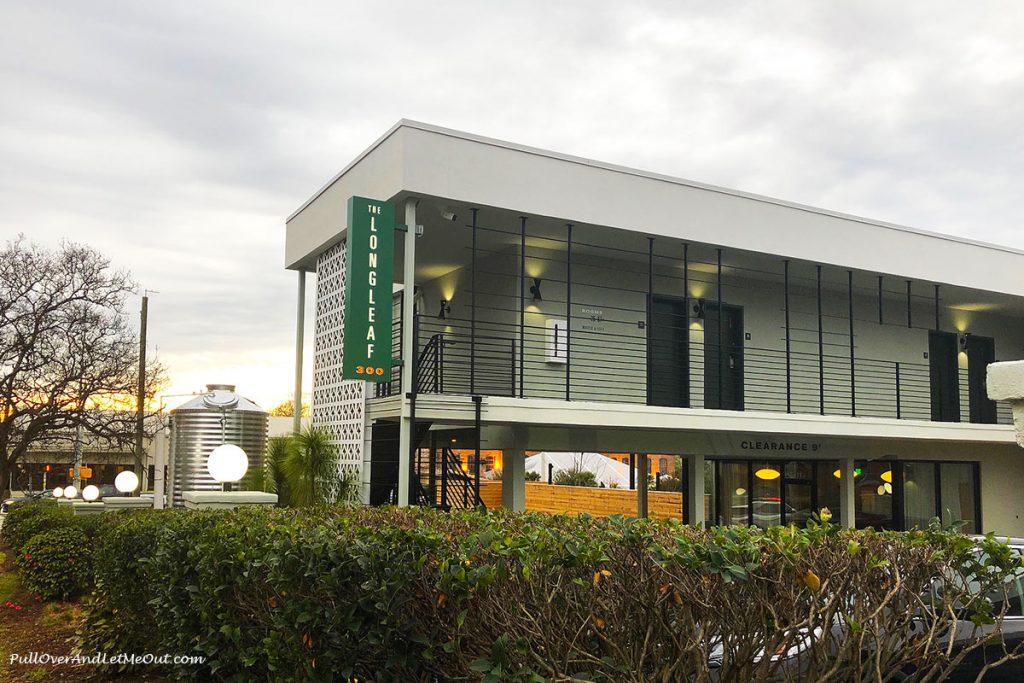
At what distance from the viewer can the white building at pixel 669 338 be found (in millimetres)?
13945

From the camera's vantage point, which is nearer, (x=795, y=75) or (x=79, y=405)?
(x=795, y=75)

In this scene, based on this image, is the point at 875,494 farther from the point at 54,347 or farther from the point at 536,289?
the point at 54,347

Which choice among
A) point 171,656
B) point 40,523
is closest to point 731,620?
point 171,656

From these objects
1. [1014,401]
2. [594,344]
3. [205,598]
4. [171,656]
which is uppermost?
[594,344]

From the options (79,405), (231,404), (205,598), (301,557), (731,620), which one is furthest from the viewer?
(79,405)

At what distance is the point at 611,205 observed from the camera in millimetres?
14789

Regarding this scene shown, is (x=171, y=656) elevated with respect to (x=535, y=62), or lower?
lower

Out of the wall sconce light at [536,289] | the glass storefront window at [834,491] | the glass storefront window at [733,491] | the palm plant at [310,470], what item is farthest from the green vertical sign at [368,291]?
the glass storefront window at [733,491]

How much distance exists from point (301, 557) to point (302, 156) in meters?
14.1

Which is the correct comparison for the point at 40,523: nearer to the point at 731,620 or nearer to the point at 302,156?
the point at 302,156

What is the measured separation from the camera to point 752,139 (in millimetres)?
17141

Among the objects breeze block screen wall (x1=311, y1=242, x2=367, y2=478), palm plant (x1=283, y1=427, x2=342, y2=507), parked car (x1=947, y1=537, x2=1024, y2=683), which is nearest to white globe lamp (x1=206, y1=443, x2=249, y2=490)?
breeze block screen wall (x1=311, y1=242, x2=367, y2=478)

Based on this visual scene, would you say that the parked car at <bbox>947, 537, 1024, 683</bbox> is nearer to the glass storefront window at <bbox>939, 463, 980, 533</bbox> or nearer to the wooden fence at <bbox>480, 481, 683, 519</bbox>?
the wooden fence at <bbox>480, 481, 683, 519</bbox>

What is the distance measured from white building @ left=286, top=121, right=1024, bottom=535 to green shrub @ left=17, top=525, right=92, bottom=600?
3.99m
